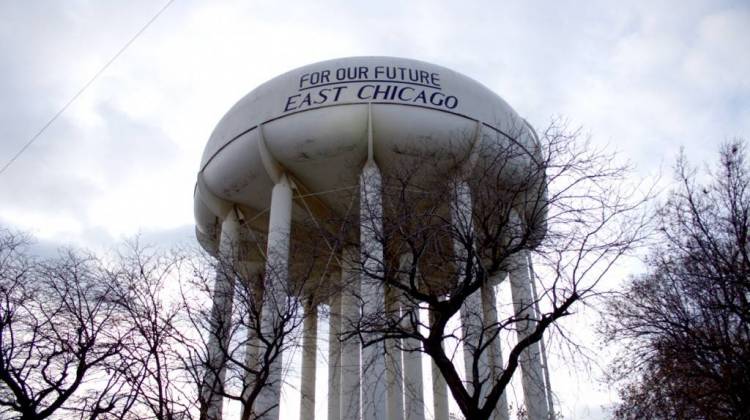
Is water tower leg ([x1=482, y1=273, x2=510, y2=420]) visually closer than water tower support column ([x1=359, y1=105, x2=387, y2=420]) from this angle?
No

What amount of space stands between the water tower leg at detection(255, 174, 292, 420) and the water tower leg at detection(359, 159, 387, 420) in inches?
58.5

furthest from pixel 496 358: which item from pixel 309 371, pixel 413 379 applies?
pixel 309 371

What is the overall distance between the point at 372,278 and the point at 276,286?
3.28 metres

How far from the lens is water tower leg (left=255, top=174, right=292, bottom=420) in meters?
10.4

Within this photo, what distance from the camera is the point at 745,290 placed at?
9836 millimetres

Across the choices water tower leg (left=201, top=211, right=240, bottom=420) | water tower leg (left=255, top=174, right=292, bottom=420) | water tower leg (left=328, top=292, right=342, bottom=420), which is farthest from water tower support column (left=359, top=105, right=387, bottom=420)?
water tower leg (left=328, top=292, right=342, bottom=420)

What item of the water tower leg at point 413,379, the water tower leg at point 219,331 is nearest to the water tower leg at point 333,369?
the water tower leg at point 413,379

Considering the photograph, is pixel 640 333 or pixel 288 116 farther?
pixel 288 116

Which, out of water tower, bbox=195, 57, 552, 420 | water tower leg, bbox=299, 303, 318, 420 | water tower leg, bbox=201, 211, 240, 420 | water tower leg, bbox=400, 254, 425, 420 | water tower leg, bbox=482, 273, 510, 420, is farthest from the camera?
water tower leg, bbox=299, 303, 318, 420

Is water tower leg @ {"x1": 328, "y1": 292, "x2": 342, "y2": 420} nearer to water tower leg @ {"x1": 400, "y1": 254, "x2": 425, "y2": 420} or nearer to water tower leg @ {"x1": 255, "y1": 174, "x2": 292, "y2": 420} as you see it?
water tower leg @ {"x1": 400, "y1": 254, "x2": 425, "y2": 420}

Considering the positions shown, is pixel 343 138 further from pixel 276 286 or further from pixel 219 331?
pixel 219 331

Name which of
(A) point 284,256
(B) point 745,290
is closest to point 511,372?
(B) point 745,290

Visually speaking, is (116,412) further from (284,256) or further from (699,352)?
(699,352)

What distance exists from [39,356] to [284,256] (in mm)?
4455
